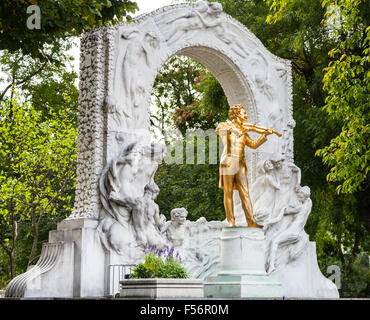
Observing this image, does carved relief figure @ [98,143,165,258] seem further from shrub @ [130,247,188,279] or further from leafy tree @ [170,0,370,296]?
leafy tree @ [170,0,370,296]

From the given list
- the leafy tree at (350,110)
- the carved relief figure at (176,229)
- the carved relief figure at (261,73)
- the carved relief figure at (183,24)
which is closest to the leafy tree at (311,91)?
the carved relief figure at (261,73)

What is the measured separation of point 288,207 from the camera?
15766mm

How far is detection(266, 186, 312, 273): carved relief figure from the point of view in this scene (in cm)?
1527

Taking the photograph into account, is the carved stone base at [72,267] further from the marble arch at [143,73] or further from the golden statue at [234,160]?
the golden statue at [234,160]

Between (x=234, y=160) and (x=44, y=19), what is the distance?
4007mm

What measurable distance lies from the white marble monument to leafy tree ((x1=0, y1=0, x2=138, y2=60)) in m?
3.12

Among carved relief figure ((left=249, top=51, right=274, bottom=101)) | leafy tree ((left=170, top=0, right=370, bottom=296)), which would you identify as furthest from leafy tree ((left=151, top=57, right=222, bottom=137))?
carved relief figure ((left=249, top=51, right=274, bottom=101))

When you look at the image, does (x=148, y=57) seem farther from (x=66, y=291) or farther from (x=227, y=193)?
(x=66, y=291)

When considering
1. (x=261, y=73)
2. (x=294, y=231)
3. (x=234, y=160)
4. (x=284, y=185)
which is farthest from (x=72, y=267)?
(x=261, y=73)

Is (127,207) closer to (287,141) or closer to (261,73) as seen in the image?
(287,141)

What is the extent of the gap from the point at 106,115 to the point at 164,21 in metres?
2.77

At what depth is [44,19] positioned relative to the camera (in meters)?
10.0
